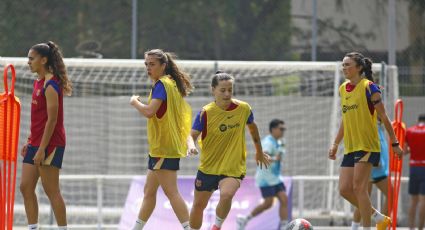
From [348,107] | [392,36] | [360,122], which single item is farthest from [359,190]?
[392,36]

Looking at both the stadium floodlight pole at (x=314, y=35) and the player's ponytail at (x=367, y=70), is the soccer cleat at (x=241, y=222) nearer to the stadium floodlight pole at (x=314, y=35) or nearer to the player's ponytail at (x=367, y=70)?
the player's ponytail at (x=367, y=70)

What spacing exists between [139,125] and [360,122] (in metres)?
8.97

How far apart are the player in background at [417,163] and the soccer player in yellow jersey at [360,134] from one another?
5.45 metres

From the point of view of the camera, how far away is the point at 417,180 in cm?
1644

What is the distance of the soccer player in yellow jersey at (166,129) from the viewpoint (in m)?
10.2

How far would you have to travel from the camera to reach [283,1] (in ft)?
66.3

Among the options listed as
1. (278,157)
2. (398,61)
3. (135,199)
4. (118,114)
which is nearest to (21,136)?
(118,114)

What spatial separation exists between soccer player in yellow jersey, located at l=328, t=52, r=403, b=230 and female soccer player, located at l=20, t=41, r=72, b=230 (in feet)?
9.81

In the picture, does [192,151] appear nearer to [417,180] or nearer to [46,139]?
[46,139]

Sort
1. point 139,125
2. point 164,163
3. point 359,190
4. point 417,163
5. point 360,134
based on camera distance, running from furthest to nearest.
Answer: point 139,125, point 417,163, point 360,134, point 359,190, point 164,163

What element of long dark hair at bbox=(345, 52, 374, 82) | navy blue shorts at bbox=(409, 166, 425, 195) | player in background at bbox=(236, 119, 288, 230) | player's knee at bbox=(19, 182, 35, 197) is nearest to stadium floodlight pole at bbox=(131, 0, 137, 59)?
player in background at bbox=(236, 119, 288, 230)

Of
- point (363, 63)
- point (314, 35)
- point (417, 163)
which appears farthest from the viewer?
point (314, 35)

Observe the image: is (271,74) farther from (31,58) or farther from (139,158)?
(31,58)

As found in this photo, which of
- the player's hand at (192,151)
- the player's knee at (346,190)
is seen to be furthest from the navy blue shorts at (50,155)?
the player's knee at (346,190)
